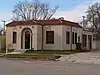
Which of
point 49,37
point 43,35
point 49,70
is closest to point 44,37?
point 43,35

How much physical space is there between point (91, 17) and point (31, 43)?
1519 inches

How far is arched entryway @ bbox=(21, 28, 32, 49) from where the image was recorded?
46.1 metres

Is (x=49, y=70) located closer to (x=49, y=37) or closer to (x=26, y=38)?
(x=49, y=37)

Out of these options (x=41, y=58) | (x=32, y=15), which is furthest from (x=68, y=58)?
(x=32, y=15)

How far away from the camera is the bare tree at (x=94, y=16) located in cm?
8012

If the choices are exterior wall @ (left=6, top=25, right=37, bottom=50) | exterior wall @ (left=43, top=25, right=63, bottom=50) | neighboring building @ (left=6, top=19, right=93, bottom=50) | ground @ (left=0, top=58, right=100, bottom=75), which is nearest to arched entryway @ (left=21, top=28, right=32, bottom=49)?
neighboring building @ (left=6, top=19, right=93, bottom=50)

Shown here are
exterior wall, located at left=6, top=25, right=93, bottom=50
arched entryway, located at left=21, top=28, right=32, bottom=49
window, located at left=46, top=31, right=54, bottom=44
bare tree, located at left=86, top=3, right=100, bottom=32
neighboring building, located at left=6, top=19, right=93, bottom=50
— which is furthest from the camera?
bare tree, located at left=86, top=3, right=100, bottom=32

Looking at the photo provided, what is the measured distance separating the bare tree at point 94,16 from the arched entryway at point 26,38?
3683 centimetres

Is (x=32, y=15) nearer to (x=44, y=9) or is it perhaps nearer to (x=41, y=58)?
(x=44, y=9)

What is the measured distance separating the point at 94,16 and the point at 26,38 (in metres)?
38.4

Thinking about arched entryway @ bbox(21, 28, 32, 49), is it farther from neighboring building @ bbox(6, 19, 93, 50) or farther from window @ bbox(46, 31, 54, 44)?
window @ bbox(46, 31, 54, 44)

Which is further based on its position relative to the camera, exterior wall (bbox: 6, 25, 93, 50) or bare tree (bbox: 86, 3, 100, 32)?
bare tree (bbox: 86, 3, 100, 32)

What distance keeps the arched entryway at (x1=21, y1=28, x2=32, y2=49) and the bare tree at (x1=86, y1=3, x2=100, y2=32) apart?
36830 mm

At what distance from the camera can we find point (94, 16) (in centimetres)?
8100
